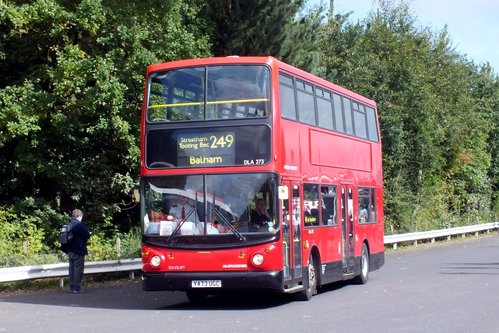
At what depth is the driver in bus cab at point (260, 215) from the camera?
15.8 meters

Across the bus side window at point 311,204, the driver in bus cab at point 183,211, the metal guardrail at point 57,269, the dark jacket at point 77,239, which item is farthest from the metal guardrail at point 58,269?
the bus side window at point 311,204

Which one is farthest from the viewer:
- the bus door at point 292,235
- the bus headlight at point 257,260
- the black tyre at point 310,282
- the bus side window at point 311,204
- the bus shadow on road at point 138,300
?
the bus side window at point 311,204

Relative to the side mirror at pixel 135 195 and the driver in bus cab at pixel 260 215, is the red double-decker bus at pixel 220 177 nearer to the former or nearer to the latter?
the driver in bus cab at pixel 260 215

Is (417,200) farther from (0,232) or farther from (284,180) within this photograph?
(284,180)

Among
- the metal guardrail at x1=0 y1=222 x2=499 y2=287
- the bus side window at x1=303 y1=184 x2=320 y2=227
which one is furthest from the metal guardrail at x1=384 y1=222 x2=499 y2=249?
the bus side window at x1=303 y1=184 x2=320 y2=227

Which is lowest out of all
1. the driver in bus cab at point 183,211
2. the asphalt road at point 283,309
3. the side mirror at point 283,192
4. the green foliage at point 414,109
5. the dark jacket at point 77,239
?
the asphalt road at point 283,309

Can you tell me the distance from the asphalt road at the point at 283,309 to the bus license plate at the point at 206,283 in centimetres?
48

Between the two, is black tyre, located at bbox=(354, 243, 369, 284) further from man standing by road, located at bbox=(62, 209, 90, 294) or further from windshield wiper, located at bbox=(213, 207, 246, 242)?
windshield wiper, located at bbox=(213, 207, 246, 242)

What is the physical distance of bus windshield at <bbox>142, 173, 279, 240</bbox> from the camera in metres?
15.8

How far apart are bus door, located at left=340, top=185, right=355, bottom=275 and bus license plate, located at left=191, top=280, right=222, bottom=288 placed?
540cm

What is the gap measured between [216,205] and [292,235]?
174cm

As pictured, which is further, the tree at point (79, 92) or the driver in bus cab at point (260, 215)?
the tree at point (79, 92)

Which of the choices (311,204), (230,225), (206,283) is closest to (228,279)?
(206,283)

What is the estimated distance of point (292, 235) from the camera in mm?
16766
